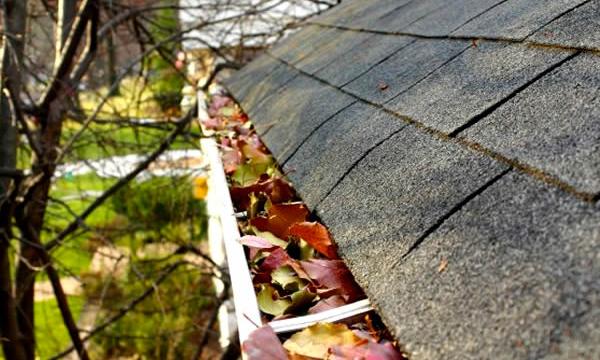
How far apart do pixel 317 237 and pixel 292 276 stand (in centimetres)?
10

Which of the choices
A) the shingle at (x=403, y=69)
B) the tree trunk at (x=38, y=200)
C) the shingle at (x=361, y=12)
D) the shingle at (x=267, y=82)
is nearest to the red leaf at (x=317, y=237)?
the shingle at (x=403, y=69)

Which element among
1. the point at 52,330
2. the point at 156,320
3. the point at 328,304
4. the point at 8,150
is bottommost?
the point at 156,320

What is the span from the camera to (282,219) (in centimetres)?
154

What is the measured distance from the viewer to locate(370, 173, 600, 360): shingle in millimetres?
694

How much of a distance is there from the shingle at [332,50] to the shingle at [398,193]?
1448 millimetres

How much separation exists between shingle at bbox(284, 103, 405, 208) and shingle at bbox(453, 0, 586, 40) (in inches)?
16.2

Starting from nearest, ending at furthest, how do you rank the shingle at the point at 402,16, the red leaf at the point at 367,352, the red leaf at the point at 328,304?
the red leaf at the point at 367,352, the red leaf at the point at 328,304, the shingle at the point at 402,16

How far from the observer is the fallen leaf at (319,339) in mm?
992

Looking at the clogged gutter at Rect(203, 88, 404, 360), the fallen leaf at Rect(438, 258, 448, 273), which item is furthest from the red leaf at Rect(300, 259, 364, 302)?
the fallen leaf at Rect(438, 258, 448, 273)

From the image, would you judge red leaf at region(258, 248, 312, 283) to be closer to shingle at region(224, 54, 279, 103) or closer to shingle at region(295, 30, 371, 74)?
shingle at region(295, 30, 371, 74)

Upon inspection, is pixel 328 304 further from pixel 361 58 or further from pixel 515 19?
pixel 361 58

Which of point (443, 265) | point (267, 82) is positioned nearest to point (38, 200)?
point (267, 82)

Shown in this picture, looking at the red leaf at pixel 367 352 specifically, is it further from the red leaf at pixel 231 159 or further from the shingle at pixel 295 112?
the red leaf at pixel 231 159

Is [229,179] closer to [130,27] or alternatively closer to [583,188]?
[583,188]
